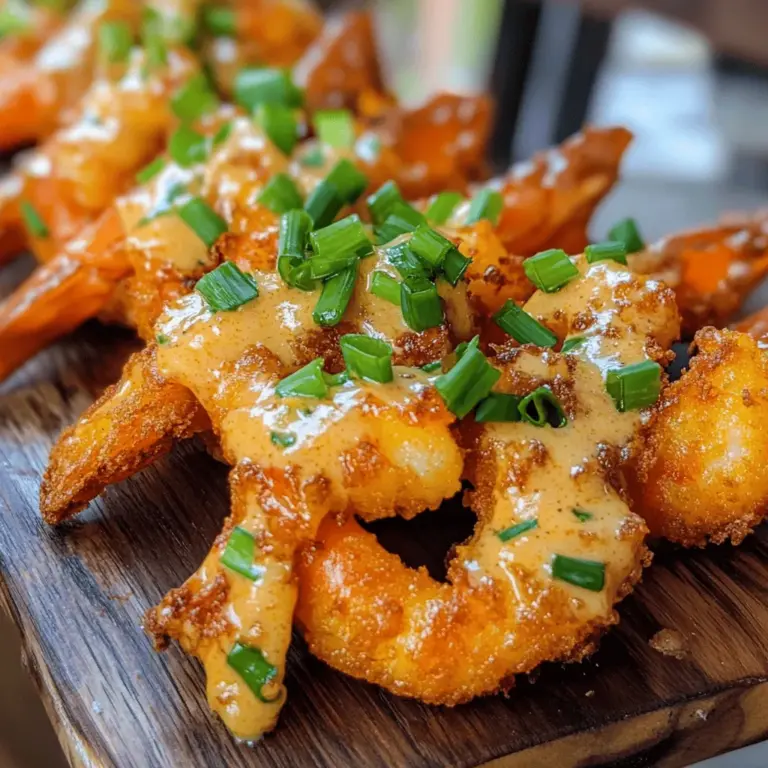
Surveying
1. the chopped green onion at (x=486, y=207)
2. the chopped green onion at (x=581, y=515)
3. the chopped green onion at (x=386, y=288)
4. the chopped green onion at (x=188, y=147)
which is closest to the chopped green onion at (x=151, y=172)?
the chopped green onion at (x=188, y=147)

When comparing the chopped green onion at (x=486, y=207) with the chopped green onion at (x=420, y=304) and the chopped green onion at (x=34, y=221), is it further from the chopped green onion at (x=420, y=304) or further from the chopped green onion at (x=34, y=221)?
the chopped green onion at (x=34, y=221)

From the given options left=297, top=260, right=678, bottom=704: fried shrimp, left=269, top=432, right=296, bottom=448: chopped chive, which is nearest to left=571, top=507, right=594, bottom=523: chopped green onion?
left=297, top=260, right=678, bottom=704: fried shrimp

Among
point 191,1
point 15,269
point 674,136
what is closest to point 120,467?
point 15,269

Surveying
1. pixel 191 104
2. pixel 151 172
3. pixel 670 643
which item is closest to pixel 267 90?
pixel 191 104

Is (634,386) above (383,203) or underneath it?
underneath

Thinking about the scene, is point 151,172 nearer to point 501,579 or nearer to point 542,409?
point 542,409

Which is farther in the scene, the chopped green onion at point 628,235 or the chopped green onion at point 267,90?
the chopped green onion at point 267,90
